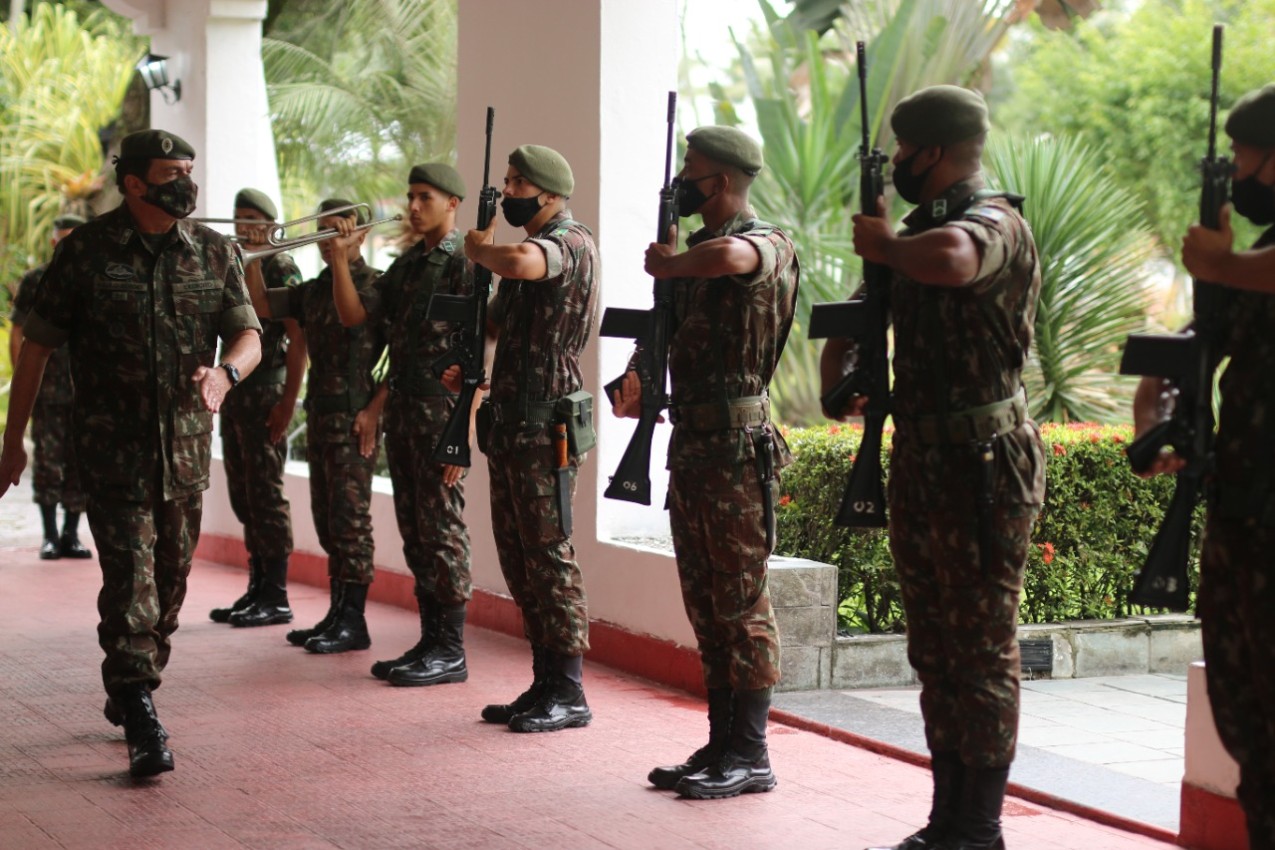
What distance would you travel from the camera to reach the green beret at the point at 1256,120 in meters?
3.47

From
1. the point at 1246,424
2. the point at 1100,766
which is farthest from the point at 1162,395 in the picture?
the point at 1100,766

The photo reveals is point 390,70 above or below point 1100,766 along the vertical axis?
above

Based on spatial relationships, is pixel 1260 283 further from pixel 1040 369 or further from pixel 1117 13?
pixel 1117 13

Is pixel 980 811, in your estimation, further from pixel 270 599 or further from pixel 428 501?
pixel 270 599

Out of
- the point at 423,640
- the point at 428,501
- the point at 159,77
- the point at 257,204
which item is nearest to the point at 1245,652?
the point at 428,501

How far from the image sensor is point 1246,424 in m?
3.54

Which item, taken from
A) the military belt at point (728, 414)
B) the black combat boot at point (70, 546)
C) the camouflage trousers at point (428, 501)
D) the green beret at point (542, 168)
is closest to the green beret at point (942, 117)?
the military belt at point (728, 414)

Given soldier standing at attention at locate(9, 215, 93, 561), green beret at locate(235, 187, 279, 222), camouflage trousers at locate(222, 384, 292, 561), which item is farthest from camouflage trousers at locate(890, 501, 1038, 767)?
soldier standing at attention at locate(9, 215, 93, 561)

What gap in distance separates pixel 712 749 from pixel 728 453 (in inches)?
38.5

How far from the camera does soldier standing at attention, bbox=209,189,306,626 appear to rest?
8031mm

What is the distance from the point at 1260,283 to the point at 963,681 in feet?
4.28

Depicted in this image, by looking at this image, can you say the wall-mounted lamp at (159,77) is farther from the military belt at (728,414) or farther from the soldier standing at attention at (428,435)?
the military belt at (728,414)

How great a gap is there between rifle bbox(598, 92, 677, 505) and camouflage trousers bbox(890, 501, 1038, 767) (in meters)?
1.30

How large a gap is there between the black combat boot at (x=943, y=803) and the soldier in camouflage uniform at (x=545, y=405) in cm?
196
